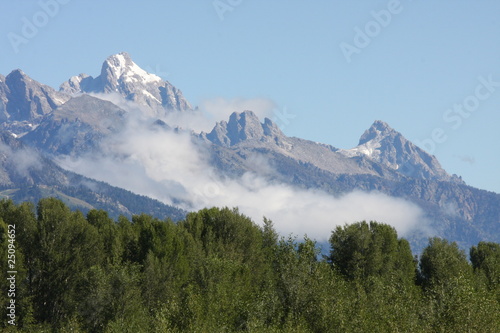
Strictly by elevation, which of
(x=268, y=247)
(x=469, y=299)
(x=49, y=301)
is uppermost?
(x=268, y=247)

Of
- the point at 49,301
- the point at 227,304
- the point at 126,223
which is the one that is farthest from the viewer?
the point at 126,223

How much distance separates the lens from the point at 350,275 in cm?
14875

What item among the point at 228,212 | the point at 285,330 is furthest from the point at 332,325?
the point at 228,212

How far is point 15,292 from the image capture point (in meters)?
98.4

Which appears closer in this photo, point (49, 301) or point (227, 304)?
point (227, 304)

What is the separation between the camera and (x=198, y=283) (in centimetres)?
11494

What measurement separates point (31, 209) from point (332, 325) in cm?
6209

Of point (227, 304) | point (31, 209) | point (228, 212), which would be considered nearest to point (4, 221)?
point (31, 209)

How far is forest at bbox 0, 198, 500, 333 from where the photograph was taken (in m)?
82.9

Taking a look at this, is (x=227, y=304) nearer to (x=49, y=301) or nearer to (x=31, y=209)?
(x=49, y=301)

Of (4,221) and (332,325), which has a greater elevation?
(4,221)

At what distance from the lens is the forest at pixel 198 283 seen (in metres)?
82.9

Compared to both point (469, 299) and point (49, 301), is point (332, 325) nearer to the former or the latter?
point (469, 299)

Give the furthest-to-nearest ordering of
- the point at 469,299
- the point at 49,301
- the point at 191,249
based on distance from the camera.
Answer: the point at 191,249 < the point at 49,301 < the point at 469,299
